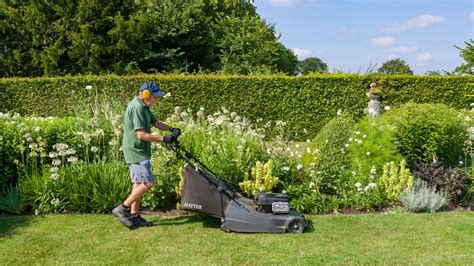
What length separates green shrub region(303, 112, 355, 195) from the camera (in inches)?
262

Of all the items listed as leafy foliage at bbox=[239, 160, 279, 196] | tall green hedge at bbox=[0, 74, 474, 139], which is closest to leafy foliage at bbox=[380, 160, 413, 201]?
leafy foliage at bbox=[239, 160, 279, 196]

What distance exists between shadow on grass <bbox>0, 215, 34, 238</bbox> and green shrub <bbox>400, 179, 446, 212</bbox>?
475 cm

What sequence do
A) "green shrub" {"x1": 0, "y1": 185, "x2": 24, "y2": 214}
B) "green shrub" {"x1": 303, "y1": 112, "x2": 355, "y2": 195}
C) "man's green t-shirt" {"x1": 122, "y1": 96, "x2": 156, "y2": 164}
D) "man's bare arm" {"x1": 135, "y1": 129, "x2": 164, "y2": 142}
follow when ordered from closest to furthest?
"man's bare arm" {"x1": 135, "y1": 129, "x2": 164, "y2": 142} → "man's green t-shirt" {"x1": 122, "y1": 96, "x2": 156, "y2": 164} → "green shrub" {"x1": 0, "y1": 185, "x2": 24, "y2": 214} → "green shrub" {"x1": 303, "y1": 112, "x2": 355, "y2": 195}

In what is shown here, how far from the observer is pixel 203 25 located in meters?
23.4

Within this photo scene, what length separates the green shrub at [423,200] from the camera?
6086mm

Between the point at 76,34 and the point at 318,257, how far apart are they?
1684cm

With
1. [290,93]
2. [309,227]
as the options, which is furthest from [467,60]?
[309,227]

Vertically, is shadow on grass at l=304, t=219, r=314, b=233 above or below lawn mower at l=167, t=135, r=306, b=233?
below

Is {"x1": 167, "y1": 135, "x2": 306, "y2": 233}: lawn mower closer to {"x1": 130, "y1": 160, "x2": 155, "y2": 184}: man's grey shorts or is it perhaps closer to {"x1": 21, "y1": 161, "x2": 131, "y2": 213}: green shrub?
{"x1": 130, "y1": 160, "x2": 155, "y2": 184}: man's grey shorts

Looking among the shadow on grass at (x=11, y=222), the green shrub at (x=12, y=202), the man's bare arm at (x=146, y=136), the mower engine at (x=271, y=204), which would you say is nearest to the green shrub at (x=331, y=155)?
the mower engine at (x=271, y=204)

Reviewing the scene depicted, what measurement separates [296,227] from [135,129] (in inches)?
81.1

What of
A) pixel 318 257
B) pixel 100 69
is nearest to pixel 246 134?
pixel 318 257

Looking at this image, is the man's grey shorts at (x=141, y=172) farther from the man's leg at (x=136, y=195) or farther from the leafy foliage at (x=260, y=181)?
the leafy foliage at (x=260, y=181)

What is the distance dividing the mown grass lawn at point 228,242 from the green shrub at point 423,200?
31cm
